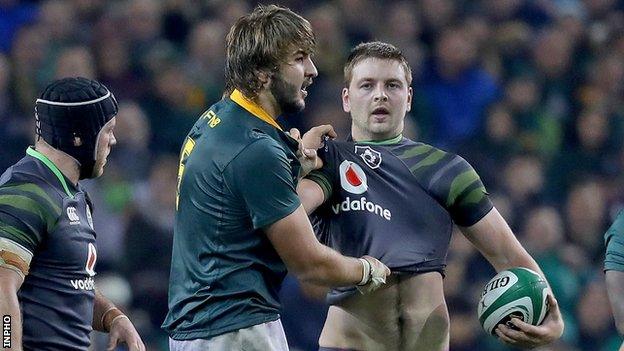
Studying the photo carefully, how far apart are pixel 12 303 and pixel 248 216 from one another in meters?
0.88

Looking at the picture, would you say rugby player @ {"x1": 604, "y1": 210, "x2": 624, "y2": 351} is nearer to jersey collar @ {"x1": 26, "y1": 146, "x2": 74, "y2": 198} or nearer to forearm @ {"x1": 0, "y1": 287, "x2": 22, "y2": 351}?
jersey collar @ {"x1": 26, "y1": 146, "x2": 74, "y2": 198}

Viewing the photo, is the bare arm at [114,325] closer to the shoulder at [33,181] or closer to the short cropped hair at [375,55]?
the shoulder at [33,181]

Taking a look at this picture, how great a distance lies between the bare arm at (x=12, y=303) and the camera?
174 inches

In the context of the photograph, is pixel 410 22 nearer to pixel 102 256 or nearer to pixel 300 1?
pixel 300 1

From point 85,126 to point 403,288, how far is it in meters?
1.48

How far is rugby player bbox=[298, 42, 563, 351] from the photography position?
5.34 metres

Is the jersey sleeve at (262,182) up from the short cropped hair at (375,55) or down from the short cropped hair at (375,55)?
down

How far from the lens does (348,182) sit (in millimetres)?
5422

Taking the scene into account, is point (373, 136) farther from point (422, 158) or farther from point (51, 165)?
point (51, 165)

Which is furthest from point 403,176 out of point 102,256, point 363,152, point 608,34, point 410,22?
point 608,34

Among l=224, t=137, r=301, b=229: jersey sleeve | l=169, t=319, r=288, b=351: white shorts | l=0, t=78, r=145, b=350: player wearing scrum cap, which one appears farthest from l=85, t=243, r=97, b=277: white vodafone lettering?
l=224, t=137, r=301, b=229: jersey sleeve

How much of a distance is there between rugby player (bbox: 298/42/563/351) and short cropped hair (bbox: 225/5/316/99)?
0.66m

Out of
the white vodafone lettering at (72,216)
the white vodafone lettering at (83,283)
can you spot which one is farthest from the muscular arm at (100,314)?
the white vodafone lettering at (72,216)

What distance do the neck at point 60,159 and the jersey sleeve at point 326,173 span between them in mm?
1004
